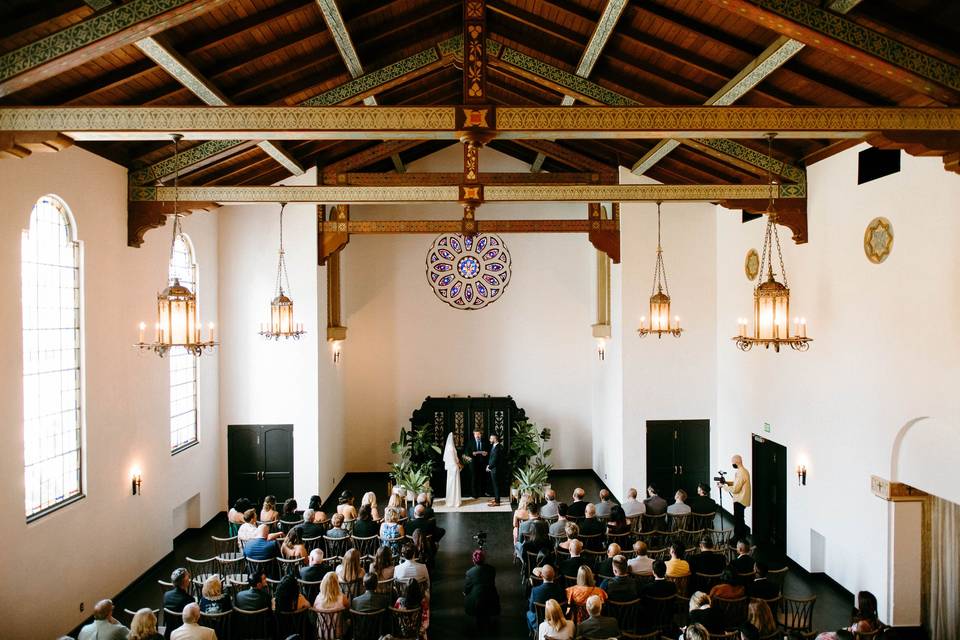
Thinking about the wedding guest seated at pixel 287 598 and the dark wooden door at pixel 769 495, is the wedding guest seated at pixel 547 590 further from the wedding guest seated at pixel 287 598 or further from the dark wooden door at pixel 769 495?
the dark wooden door at pixel 769 495

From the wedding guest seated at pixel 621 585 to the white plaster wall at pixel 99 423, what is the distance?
6107mm

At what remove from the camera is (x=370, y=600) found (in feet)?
23.6

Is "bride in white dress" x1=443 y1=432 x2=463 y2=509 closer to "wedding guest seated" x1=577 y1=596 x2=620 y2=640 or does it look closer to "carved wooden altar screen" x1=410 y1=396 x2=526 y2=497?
"carved wooden altar screen" x1=410 y1=396 x2=526 y2=497

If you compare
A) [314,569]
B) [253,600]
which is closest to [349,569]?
[314,569]

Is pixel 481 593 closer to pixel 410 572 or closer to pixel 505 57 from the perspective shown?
pixel 410 572

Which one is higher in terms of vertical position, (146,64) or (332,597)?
(146,64)

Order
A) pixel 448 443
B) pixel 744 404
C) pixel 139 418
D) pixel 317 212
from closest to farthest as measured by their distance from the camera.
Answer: pixel 139 418
pixel 744 404
pixel 317 212
pixel 448 443

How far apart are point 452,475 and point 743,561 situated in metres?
7.40

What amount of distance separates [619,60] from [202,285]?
319 inches

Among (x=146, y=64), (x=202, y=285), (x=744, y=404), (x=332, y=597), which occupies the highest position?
(x=146, y=64)

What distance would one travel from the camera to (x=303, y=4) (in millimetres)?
7629

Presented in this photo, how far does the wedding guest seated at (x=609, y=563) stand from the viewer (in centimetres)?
809

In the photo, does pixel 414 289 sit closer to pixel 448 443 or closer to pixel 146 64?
pixel 448 443

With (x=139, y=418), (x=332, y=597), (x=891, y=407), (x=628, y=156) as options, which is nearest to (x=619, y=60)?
(x=628, y=156)
